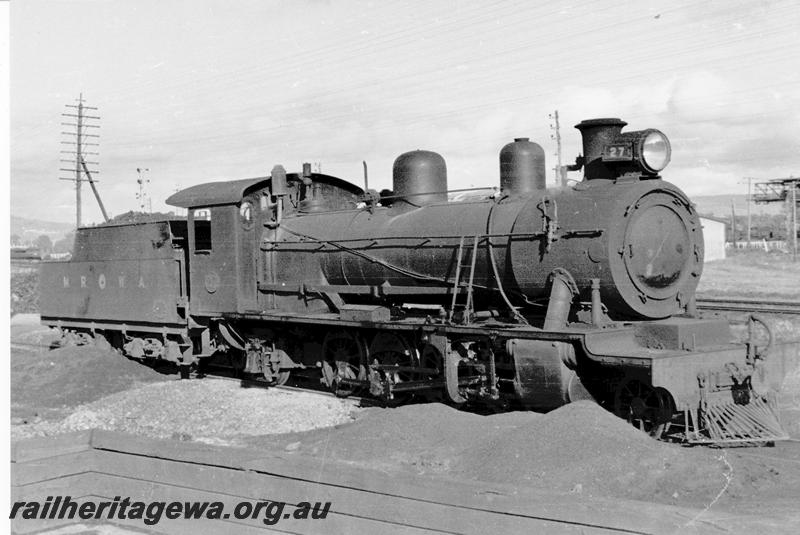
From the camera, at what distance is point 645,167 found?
30.2 feet

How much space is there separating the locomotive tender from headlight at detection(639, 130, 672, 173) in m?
0.03

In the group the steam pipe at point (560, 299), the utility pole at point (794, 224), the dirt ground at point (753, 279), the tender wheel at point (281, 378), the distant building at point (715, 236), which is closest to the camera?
the steam pipe at point (560, 299)

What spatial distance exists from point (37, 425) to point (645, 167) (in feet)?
27.2

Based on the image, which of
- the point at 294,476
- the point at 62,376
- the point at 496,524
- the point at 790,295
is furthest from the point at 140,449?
the point at 790,295

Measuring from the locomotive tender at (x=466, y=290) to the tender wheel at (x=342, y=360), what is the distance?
29 millimetres

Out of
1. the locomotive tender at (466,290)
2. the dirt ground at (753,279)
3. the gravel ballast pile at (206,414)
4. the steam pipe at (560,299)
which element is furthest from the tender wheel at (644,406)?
the dirt ground at (753,279)

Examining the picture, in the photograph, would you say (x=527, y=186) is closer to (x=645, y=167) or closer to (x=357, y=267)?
(x=645, y=167)

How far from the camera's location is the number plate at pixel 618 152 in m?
9.24

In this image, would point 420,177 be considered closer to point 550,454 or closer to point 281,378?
point 281,378

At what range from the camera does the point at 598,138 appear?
9625 millimetres

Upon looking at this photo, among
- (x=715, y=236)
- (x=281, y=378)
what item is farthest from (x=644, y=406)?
(x=715, y=236)

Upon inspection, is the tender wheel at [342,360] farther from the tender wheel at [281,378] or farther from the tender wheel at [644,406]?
the tender wheel at [644,406]

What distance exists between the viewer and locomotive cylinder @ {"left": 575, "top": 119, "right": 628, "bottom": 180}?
959 centimetres

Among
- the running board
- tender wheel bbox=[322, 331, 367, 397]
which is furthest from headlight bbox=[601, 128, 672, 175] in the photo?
tender wheel bbox=[322, 331, 367, 397]
